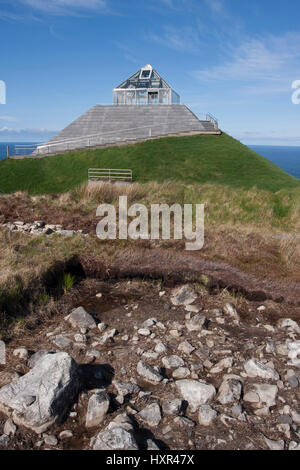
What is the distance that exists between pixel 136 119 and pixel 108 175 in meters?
16.4

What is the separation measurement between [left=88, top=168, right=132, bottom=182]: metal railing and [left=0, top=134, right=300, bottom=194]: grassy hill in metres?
0.52

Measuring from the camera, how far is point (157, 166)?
25875 millimetres

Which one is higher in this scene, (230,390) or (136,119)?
(136,119)

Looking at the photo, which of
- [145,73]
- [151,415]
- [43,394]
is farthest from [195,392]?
[145,73]

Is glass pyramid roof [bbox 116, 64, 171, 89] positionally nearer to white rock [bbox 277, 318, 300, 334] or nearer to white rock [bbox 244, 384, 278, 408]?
white rock [bbox 277, 318, 300, 334]

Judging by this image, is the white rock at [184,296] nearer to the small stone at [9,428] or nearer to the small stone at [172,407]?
→ the small stone at [172,407]

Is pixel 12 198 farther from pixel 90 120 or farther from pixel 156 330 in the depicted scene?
pixel 90 120

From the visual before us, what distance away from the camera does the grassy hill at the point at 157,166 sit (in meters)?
23.4

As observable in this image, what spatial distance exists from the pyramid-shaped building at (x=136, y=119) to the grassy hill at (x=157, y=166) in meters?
4.36

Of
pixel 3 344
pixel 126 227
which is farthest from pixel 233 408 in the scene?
pixel 126 227

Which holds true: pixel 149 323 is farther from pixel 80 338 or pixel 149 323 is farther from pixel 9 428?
pixel 9 428

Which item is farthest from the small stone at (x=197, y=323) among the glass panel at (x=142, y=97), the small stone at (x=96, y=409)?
the glass panel at (x=142, y=97)

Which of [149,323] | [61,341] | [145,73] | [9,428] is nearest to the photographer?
[9,428]

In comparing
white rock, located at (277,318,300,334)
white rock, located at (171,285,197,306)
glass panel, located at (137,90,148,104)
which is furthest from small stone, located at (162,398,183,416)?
glass panel, located at (137,90,148,104)
